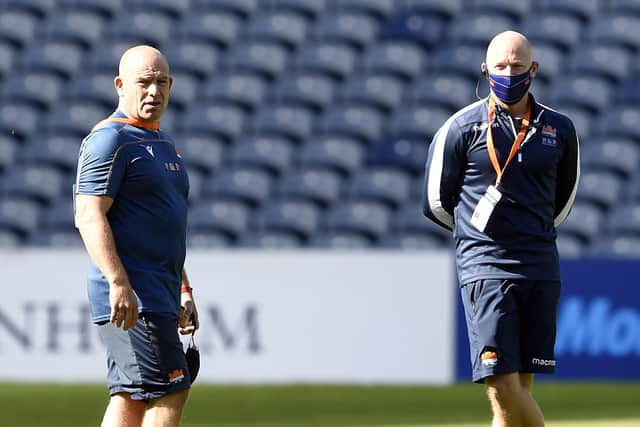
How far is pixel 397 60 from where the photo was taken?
16.9 meters

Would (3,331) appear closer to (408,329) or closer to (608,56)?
(408,329)

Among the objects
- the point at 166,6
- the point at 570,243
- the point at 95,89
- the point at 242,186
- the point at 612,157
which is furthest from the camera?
the point at 166,6

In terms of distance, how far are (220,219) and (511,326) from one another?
9319 mm

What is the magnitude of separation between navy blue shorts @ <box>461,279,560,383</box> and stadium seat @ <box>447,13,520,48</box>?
37.0ft

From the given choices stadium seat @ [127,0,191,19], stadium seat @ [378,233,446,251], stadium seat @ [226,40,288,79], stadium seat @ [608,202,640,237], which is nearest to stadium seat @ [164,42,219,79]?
stadium seat @ [226,40,288,79]

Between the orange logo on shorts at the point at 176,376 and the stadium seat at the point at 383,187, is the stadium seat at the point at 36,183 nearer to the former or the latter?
the stadium seat at the point at 383,187

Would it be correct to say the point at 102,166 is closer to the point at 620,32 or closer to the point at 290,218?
the point at 290,218

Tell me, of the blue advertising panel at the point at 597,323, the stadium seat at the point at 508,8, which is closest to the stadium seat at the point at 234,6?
the stadium seat at the point at 508,8

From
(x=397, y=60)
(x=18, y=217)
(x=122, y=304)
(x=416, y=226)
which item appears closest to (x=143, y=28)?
(x=397, y=60)

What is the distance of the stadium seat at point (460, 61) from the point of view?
54.5ft

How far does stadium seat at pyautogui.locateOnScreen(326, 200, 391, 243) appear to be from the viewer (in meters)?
14.9

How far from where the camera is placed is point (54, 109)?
54.4 feet

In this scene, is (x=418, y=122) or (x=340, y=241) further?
(x=418, y=122)

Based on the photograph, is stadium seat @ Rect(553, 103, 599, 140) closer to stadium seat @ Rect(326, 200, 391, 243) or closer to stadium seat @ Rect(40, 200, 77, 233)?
stadium seat @ Rect(326, 200, 391, 243)
